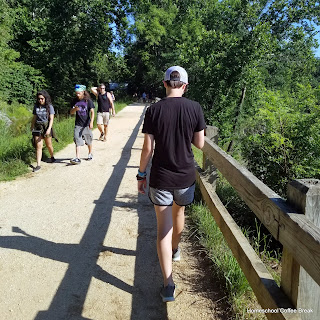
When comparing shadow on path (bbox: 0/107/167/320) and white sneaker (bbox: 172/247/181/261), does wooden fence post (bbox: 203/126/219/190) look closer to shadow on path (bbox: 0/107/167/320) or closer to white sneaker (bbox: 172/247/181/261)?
shadow on path (bbox: 0/107/167/320)

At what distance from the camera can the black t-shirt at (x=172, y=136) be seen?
8.46 feet

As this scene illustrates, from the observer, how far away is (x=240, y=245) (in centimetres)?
261

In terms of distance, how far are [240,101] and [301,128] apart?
7.50 m

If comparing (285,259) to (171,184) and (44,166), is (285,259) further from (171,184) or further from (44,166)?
(44,166)

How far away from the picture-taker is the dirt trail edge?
2.68 metres

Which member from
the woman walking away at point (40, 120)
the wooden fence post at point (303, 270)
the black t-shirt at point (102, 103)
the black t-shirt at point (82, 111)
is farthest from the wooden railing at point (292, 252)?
the black t-shirt at point (102, 103)

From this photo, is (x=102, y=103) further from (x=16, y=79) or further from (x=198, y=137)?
(x=16, y=79)

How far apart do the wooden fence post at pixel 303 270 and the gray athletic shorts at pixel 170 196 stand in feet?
3.31

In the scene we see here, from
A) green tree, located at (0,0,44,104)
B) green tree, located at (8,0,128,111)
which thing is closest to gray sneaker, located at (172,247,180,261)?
green tree, located at (0,0,44,104)

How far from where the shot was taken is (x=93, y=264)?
11.0 feet

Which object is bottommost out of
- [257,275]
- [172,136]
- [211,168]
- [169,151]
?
[257,275]

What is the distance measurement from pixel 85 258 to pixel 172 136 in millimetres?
1752

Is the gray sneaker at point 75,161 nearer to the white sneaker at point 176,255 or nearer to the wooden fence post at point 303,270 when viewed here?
the white sneaker at point 176,255

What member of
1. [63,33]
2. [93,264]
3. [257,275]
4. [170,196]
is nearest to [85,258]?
[93,264]
